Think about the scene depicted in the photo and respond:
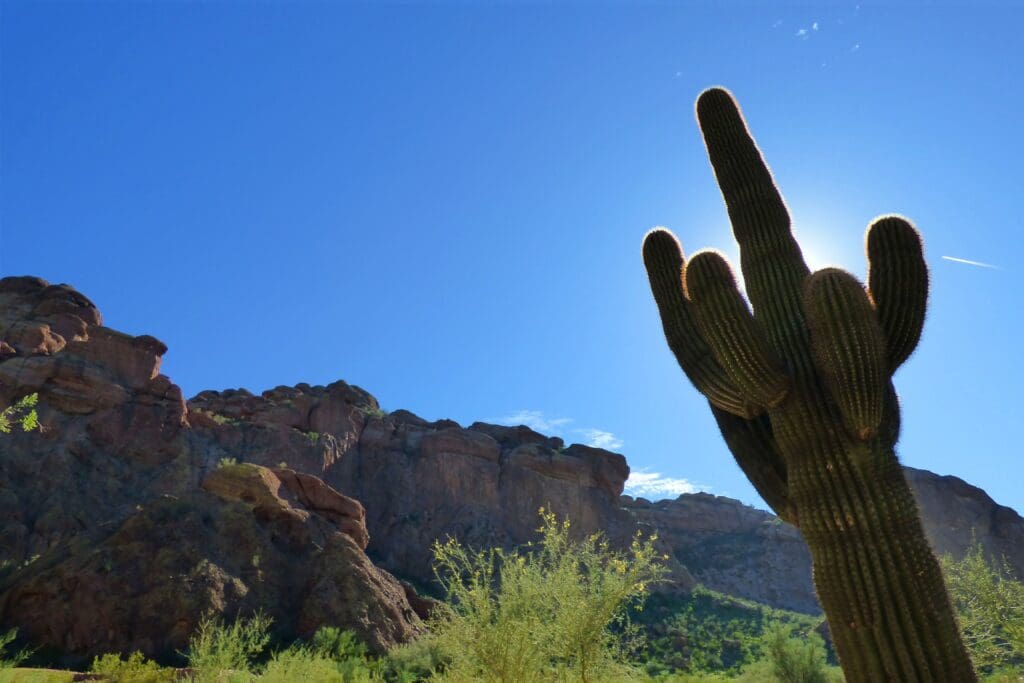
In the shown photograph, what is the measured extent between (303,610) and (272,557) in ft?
7.59

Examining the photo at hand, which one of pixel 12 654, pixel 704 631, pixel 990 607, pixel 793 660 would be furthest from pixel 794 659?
pixel 12 654

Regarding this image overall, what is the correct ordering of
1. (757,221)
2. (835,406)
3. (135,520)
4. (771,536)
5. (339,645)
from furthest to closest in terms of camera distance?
(771,536)
(135,520)
(339,645)
(757,221)
(835,406)

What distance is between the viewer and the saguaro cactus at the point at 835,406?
17.1 ft

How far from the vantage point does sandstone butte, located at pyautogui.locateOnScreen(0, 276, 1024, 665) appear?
1953 centimetres

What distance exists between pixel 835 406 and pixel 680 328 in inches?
78.2

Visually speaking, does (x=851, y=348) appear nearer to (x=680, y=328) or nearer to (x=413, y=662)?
(x=680, y=328)

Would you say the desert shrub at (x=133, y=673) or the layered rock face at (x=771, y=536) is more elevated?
the layered rock face at (x=771, y=536)

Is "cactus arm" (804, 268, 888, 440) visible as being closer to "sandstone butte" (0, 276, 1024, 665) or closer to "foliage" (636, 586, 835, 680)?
"sandstone butte" (0, 276, 1024, 665)

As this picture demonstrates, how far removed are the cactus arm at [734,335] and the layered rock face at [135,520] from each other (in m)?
16.9

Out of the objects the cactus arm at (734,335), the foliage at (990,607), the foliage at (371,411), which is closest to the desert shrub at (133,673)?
the cactus arm at (734,335)

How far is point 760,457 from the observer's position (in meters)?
6.80

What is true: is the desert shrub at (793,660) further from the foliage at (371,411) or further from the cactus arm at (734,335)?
the foliage at (371,411)

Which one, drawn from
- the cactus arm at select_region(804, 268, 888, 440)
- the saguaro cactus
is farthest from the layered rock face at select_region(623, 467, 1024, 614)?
the cactus arm at select_region(804, 268, 888, 440)

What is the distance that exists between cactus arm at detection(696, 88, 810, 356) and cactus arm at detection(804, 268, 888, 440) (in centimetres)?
75
